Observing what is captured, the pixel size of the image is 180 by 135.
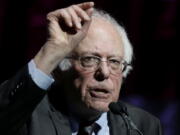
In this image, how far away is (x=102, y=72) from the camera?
2721 millimetres

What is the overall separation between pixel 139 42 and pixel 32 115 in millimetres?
1953

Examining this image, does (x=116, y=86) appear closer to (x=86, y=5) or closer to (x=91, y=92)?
(x=91, y=92)

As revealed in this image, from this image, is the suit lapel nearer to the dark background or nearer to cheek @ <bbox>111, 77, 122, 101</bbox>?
cheek @ <bbox>111, 77, 122, 101</bbox>

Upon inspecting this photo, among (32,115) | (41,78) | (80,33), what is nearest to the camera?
(41,78)

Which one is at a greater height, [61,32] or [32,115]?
[61,32]

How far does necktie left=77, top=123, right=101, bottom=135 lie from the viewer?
2.73 m

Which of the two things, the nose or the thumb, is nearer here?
the thumb

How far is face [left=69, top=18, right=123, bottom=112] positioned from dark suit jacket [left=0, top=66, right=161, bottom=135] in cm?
16

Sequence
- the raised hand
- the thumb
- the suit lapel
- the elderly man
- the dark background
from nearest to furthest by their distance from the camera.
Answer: the raised hand, the thumb, the elderly man, the suit lapel, the dark background

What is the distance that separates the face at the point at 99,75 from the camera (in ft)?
8.90

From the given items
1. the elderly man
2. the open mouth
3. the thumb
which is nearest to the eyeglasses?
the elderly man

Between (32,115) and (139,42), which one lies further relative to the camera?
(139,42)

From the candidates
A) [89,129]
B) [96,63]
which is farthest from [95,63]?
[89,129]

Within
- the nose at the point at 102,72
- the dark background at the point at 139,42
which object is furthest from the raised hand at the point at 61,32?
the dark background at the point at 139,42
